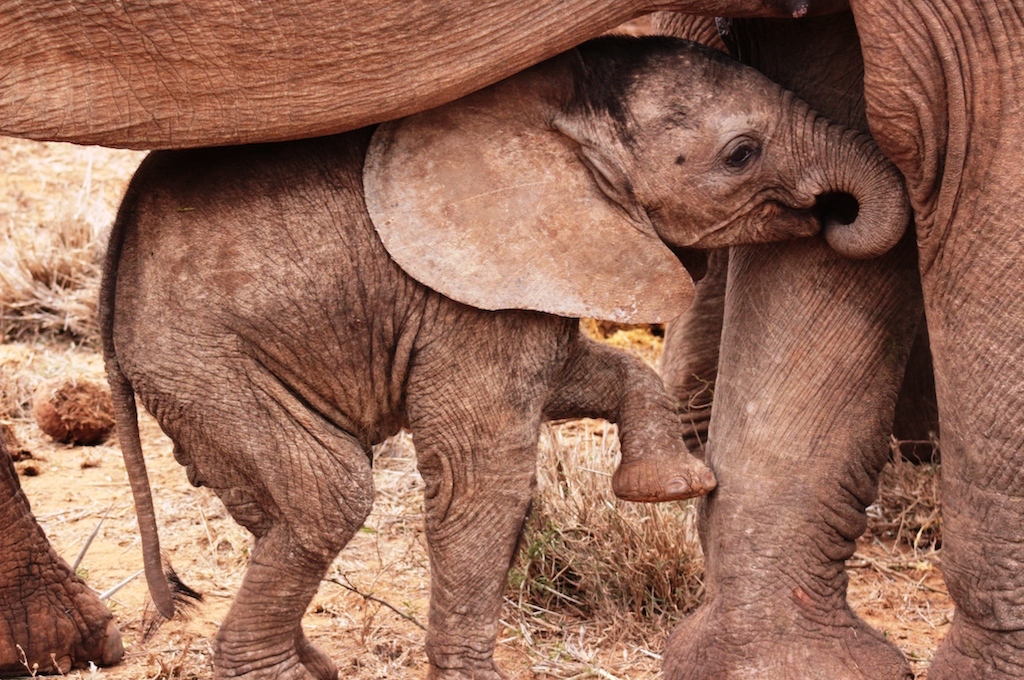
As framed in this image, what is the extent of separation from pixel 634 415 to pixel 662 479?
0.16 metres

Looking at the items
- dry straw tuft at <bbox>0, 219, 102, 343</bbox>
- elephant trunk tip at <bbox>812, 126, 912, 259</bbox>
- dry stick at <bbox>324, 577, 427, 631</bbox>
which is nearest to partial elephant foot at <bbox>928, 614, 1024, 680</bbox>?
elephant trunk tip at <bbox>812, 126, 912, 259</bbox>

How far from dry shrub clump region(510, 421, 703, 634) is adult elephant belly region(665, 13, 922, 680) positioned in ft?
1.58

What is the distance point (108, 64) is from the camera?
313 centimetres

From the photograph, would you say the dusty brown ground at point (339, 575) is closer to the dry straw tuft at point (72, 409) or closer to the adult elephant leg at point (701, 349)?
the dry straw tuft at point (72, 409)

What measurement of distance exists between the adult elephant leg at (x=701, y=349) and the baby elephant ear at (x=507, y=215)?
1385mm

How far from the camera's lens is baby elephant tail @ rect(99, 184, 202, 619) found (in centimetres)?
350

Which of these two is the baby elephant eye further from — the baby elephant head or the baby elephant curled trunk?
the baby elephant curled trunk

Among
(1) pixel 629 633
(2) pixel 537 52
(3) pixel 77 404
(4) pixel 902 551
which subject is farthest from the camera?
(3) pixel 77 404

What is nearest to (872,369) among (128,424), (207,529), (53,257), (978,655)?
(978,655)

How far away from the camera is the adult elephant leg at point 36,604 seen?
12.9ft

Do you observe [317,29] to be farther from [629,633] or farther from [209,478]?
[629,633]

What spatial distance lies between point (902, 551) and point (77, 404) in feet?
8.57

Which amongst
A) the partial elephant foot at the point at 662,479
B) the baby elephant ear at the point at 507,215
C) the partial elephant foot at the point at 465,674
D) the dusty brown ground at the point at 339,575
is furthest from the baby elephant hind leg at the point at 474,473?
the dusty brown ground at the point at 339,575

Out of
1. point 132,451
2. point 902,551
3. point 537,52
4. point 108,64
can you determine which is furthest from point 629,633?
point 108,64
